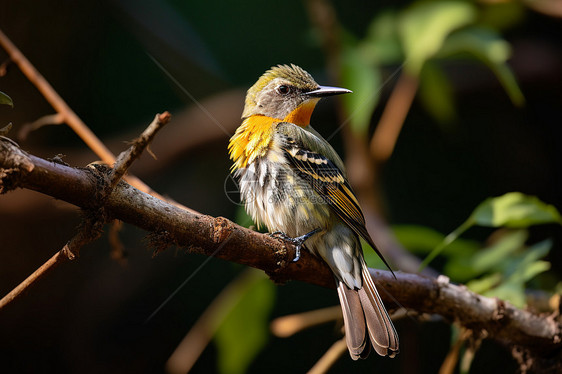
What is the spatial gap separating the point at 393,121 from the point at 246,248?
206cm

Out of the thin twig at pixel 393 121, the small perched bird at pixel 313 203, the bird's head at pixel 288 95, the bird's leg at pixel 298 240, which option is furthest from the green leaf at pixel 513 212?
the thin twig at pixel 393 121

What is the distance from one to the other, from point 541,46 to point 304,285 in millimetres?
2555

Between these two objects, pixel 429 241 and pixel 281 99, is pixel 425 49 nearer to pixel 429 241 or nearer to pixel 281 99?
pixel 281 99

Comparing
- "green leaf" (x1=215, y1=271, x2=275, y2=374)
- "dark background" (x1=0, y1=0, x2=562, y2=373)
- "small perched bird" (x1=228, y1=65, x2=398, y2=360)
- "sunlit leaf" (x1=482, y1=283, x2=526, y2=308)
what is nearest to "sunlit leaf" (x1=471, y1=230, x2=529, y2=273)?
Answer: "sunlit leaf" (x1=482, y1=283, x2=526, y2=308)

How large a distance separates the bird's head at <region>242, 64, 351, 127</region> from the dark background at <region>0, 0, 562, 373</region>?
1.02 meters

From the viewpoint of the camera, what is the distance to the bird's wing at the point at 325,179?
2414mm

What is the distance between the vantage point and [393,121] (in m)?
3.47

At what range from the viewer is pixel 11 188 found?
4.07 feet

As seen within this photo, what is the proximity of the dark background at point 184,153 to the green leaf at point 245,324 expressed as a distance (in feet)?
4.21

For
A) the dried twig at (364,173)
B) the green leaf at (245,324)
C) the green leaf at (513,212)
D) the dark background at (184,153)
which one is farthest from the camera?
the dark background at (184,153)

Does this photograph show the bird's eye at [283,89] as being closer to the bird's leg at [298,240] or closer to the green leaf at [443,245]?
the bird's leg at [298,240]

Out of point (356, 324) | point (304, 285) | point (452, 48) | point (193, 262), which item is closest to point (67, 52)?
point (193, 262)

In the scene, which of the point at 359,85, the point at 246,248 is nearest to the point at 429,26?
the point at 359,85

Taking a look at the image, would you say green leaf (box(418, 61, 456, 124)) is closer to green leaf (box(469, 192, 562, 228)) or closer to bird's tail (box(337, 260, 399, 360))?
green leaf (box(469, 192, 562, 228))
